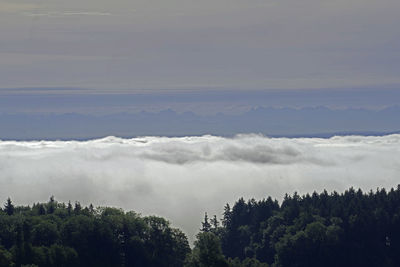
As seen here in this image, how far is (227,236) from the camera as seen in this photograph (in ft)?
623

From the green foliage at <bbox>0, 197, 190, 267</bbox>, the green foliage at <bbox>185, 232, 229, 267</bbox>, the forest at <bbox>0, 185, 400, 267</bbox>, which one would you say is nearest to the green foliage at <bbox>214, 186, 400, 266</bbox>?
the forest at <bbox>0, 185, 400, 267</bbox>

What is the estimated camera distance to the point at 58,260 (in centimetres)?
14488

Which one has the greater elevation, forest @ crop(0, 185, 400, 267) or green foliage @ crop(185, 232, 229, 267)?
forest @ crop(0, 185, 400, 267)

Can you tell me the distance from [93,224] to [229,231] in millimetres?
41125

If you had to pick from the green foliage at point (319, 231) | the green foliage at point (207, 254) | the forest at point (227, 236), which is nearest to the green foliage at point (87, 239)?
the forest at point (227, 236)

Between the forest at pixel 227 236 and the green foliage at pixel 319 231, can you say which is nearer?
the forest at pixel 227 236

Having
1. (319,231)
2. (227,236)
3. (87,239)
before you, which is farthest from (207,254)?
→ (227,236)

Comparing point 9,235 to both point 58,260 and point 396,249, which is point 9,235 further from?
point 396,249

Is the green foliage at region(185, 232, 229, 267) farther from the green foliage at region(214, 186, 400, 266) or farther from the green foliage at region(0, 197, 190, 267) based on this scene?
the green foliage at region(0, 197, 190, 267)

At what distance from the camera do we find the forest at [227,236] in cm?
14600

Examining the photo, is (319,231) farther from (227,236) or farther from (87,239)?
(87,239)

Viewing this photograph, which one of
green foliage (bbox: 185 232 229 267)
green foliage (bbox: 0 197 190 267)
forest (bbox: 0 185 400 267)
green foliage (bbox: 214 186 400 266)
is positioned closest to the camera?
green foliage (bbox: 185 232 229 267)

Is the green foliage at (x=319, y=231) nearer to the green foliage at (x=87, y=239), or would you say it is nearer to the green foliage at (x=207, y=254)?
the green foliage at (x=207, y=254)

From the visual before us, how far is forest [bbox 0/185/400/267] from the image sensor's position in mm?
146000
